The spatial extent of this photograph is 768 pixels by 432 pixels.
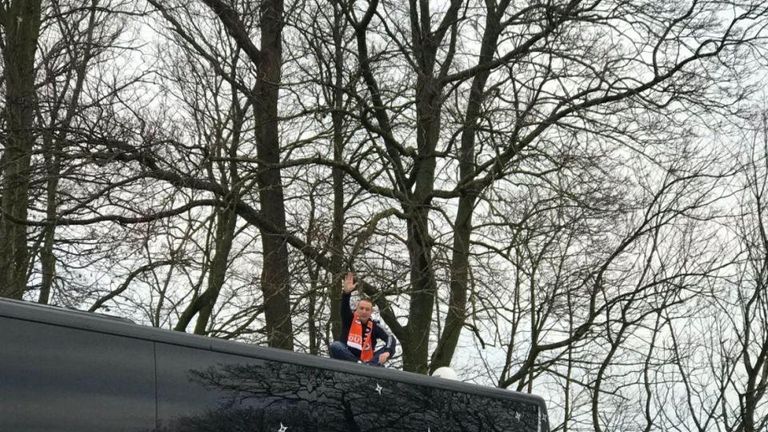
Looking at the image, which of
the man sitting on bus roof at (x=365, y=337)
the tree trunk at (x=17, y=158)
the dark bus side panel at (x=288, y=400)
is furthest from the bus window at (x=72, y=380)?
the tree trunk at (x=17, y=158)

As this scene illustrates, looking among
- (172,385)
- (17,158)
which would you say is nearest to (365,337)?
(172,385)

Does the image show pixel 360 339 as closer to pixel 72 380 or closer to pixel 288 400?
pixel 288 400

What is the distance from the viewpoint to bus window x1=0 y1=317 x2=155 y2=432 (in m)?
4.24

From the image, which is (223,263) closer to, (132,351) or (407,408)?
(407,408)

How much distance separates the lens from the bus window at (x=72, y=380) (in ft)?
13.9

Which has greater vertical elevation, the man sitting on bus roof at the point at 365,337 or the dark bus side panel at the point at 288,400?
the man sitting on bus roof at the point at 365,337

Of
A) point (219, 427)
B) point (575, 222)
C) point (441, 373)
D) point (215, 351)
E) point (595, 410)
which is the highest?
point (575, 222)

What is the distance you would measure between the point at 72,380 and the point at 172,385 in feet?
2.23

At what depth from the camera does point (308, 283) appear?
48.7 ft

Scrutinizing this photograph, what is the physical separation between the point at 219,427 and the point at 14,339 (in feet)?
4.56

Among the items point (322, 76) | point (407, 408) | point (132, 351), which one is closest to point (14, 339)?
point (132, 351)

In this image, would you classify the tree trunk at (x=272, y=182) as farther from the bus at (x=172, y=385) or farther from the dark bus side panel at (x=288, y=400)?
the bus at (x=172, y=385)

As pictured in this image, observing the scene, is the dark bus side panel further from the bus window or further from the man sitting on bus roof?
the man sitting on bus roof

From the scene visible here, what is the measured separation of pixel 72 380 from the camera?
4.55 m
